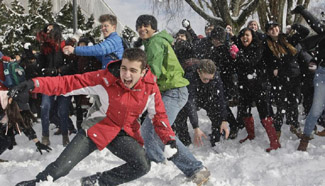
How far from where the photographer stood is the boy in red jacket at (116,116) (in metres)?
2.98

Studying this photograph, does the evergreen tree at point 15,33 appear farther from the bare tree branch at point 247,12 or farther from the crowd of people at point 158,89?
the bare tree branch at point 247,12

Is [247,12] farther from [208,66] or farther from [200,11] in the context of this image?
[208,66]

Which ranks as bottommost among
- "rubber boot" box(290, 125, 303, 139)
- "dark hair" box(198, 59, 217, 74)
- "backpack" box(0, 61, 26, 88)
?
"rubber boot" box(290, 125, 303, 139)

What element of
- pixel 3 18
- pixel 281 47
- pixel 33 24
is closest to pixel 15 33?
pixel 3 18

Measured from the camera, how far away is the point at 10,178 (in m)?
3.77

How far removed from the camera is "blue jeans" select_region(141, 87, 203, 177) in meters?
3.56

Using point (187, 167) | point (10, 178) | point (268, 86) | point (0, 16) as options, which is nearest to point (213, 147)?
Result: point (268, 86)

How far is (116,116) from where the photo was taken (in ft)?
10.3

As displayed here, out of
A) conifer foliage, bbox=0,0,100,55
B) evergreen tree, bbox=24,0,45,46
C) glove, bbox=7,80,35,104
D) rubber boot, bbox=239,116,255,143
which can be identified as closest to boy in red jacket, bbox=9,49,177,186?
glove, bbox=7,80,35,104

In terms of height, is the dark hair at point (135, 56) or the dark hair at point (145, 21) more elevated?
the dark hair at point (145, 21)

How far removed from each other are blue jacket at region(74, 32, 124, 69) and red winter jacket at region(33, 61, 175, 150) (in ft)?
4.04

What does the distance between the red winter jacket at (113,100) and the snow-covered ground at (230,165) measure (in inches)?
26.3

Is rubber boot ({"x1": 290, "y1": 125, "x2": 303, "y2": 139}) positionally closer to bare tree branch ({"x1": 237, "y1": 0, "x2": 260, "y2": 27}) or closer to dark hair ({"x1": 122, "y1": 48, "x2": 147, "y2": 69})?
dark hair ({"x1": 122, "y1": 48, "x2": 147, "y2": 69})

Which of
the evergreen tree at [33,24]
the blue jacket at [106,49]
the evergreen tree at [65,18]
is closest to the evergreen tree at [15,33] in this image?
the evergreen tree at [33,24]
